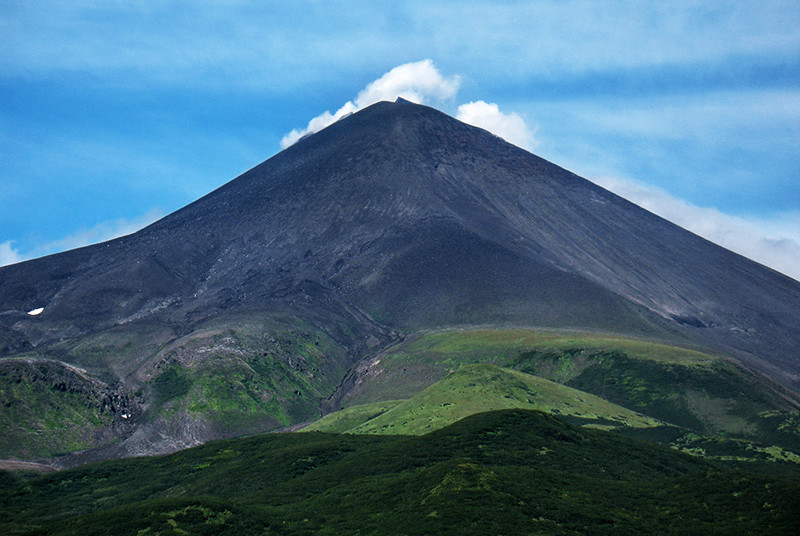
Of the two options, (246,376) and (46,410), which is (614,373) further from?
(46,410)

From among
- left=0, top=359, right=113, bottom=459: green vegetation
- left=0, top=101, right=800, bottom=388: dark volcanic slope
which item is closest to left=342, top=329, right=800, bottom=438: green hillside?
left=0, top=101, right=800, bottom=388: dark volcanic slope

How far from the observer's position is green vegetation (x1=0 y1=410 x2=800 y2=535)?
3628 centimetres

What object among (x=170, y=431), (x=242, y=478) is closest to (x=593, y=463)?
(x=242, y=478)

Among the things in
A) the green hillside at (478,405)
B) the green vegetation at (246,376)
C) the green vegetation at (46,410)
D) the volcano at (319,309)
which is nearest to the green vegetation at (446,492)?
the green hillside at (478,405)

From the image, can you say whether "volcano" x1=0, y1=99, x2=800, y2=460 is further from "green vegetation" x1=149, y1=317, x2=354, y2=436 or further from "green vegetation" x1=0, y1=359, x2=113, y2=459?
"green vegetation" x1=0, y1=359, x2=113, y2=459

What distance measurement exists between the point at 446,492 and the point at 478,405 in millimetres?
39337

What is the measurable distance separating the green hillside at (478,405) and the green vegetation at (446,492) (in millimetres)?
12848

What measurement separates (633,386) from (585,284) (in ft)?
200

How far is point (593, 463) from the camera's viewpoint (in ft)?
168

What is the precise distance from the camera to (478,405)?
252 ft

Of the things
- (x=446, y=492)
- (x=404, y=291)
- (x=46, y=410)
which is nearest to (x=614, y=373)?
(x=404, y=291)

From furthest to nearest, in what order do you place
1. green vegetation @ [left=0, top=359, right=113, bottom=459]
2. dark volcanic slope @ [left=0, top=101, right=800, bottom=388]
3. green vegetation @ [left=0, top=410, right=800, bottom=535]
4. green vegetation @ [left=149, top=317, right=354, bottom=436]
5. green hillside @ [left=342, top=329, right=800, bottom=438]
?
dark volcanic slope @ [left=0, top=101, right=800, bottom=388], green vegetation @ [left=149, top=317, right=354, bottom=436], green hillside @ [left=342, top=329, right=800, bottom=438], green vegetation @ [left=0, top=359, right=113, bottom=459], green vegetation @ [left=0, top=410, right=800, bottom=535]

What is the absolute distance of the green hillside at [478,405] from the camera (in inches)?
2975

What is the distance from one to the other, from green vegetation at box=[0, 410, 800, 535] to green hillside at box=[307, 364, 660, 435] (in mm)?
12848
